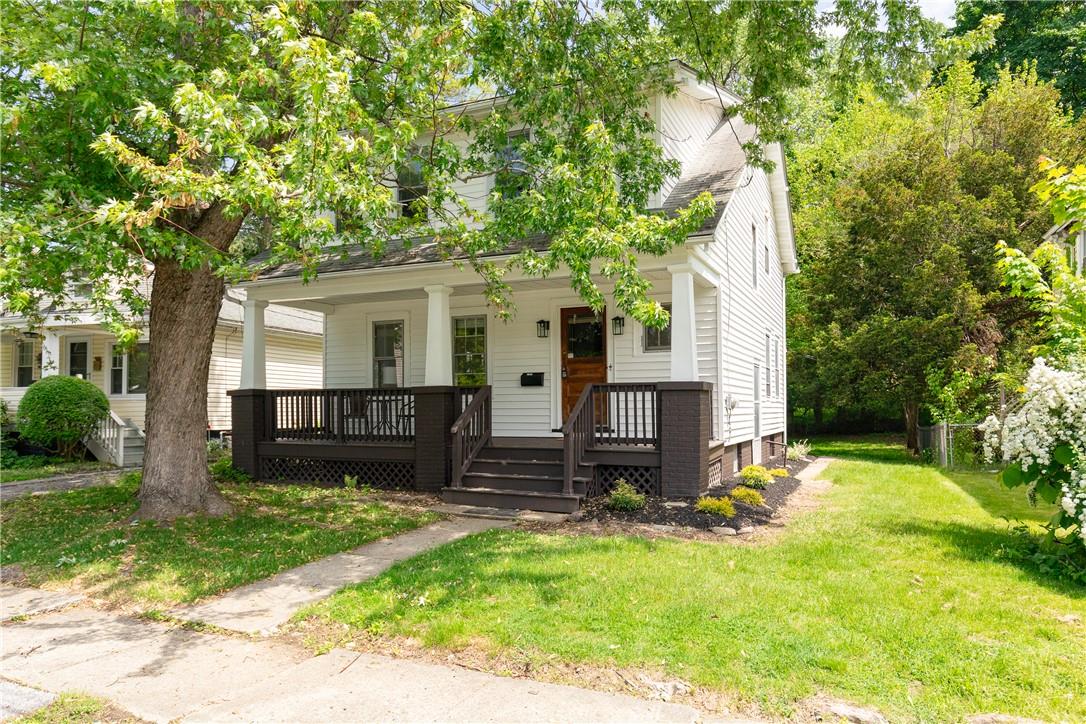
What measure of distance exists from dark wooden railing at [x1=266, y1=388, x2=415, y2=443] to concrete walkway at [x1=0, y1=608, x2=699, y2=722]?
19.1ft

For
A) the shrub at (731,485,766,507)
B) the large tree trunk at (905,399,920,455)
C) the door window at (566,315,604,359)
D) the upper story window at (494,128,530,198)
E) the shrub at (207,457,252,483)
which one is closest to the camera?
the upper story window at (494,128,530,198)

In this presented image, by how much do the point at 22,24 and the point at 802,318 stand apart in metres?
21.0

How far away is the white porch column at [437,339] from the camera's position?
9.55 metres

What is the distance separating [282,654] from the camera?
396cm

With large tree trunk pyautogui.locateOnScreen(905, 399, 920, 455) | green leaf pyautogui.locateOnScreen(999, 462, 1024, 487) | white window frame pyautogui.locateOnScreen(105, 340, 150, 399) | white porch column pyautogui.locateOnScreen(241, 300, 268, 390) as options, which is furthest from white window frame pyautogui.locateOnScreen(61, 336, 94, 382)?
large tree trunk pyautogui.locateOnScreen(905, 399, 920, 455)

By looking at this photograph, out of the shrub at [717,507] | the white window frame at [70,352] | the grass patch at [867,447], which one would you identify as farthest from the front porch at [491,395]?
the grass patch at [867,447]

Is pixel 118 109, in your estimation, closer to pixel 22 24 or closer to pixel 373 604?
pixel 22 24

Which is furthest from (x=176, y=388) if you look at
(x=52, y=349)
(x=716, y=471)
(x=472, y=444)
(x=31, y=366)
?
(x=31, y=366)

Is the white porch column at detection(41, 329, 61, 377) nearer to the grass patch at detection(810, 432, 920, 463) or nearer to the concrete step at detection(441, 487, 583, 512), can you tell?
the concrete step at detection(441, 487, 583, 512)

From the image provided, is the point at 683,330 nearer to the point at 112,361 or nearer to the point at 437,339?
the point at 437,339

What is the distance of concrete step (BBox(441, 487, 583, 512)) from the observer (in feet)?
26.2

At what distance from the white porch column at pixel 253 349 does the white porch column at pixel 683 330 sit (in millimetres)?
7124

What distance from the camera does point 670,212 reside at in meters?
9.15

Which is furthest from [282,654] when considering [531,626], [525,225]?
[525,225]
